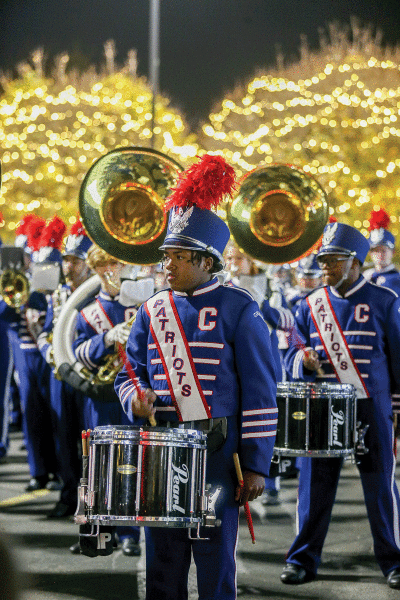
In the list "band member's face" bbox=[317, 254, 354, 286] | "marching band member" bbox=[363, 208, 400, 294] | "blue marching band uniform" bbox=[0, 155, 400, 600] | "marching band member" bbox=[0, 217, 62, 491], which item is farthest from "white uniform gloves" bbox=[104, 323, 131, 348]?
"marching band member" bbox=[363, 208, 400, 294]

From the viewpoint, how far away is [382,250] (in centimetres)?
1107

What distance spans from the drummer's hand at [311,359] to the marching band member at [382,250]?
504 centimetres

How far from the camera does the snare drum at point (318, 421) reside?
5648 mm

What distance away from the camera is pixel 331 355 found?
6.07 meters

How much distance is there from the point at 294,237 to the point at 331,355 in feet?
4.44

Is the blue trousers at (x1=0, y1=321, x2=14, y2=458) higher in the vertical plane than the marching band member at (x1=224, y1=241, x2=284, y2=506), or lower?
lower

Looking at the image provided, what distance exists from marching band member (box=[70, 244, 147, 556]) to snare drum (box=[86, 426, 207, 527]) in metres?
2.68

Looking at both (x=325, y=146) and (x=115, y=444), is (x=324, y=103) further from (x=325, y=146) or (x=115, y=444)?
(x=115, y=444)

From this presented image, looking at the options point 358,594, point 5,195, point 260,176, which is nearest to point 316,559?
point 358,594

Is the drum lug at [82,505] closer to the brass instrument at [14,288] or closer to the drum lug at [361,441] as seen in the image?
the drum lug at [361,441]

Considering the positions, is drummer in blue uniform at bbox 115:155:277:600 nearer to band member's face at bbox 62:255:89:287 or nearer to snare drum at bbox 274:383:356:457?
snare drum at bbox 274:383:356:457

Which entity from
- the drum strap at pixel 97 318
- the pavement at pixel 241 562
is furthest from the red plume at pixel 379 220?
the drum strap at pixel 97 318

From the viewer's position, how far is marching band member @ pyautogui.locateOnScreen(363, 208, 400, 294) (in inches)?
436

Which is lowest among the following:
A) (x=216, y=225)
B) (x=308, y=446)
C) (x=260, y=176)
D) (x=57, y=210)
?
(x=308, y=446)
